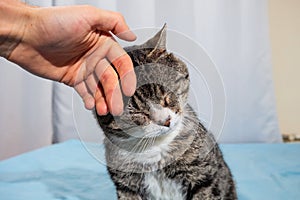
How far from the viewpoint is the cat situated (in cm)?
86

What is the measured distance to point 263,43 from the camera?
201cm

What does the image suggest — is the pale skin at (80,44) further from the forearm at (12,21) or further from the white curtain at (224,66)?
the white curtain at (224,66)

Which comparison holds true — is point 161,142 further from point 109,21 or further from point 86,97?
point 109,21

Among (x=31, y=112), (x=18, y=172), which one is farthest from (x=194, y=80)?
(x=31, y=112)

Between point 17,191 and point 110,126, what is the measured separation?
621 millimetres

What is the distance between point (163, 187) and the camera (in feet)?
3.40

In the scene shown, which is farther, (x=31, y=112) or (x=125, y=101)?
(x=31, y=112)

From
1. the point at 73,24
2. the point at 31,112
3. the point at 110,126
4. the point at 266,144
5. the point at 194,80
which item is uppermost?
the point at 73,24

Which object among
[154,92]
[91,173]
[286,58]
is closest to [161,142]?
[154,92]

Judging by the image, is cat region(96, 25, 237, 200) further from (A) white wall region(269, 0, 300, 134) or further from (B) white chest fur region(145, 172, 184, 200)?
(A) white wall region(269, 0, 300, 134)

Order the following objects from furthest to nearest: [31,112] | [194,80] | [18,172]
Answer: [31,112] → [18,172] → [194,80]

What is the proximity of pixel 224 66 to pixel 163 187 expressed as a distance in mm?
1097

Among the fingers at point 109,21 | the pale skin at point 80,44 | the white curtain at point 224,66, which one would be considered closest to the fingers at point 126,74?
the pale skin at point 80,44

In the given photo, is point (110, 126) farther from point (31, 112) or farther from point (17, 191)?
point (31, 112)
